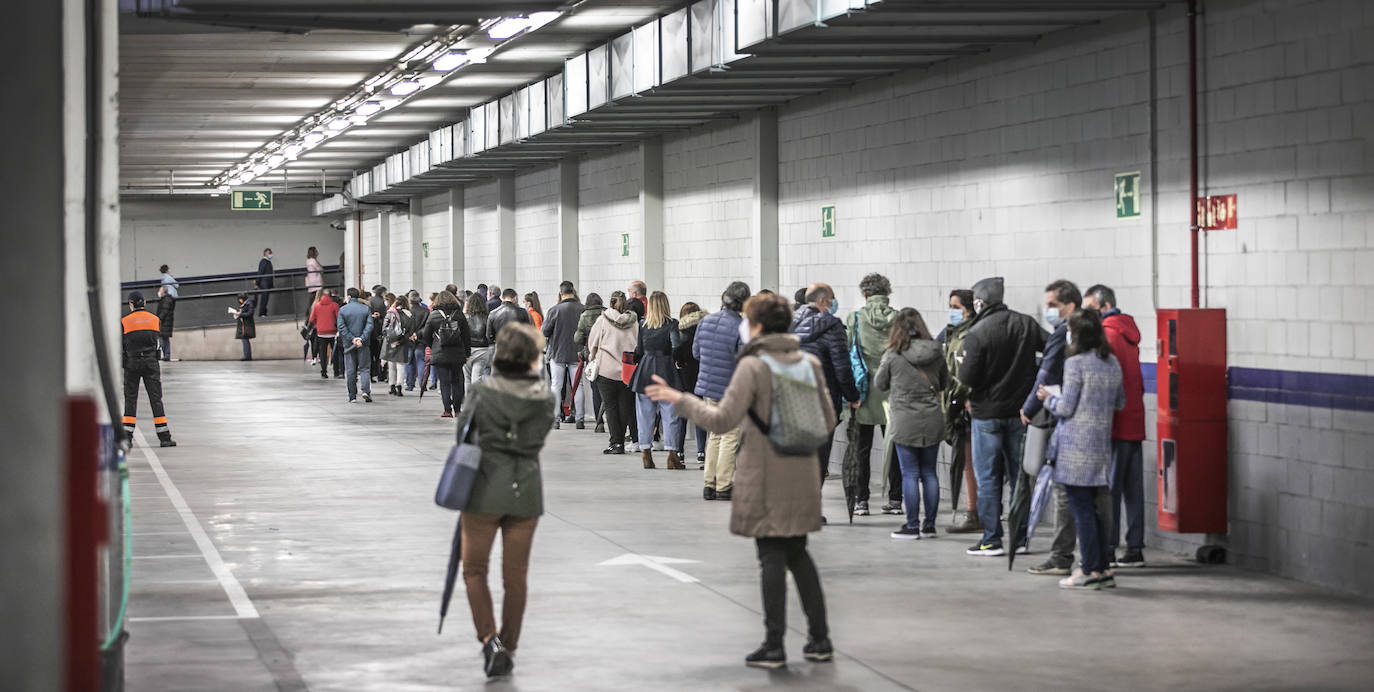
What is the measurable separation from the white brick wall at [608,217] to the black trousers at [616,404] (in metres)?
4.84

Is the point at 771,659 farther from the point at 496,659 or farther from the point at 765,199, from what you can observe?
the point at 765,199

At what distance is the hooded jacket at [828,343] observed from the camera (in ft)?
43.0

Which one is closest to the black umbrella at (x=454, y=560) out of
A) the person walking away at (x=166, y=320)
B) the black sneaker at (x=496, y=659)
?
the black sneaker at (x=496, y=659)

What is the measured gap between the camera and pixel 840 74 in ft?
54.1

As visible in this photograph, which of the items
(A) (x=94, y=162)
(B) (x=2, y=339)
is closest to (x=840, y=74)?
(A) (x=94, y=162)

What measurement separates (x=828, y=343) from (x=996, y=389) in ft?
5.44

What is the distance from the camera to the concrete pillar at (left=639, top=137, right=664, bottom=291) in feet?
77.9

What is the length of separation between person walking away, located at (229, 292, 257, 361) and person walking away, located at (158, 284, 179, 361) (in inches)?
66.8

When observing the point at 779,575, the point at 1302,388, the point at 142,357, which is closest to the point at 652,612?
the point at 779,575

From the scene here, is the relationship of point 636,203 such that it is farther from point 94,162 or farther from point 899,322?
point 94,162

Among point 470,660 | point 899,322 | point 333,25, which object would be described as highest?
point 333,25

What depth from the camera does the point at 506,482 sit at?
8.10m

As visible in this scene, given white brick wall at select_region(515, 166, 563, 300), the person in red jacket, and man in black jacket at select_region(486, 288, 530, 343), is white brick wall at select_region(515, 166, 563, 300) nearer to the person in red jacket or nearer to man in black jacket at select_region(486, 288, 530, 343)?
man in black jacket at select_region(486, 288, 530, 343)

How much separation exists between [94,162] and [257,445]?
1414 centimetres
